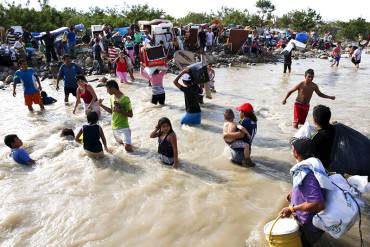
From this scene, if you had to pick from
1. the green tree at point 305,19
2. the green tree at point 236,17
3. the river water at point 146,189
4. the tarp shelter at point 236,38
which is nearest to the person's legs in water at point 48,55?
the river water at point 146,189

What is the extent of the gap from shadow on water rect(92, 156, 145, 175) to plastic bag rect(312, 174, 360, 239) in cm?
328

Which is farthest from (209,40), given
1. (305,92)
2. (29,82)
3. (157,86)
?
(305,92)

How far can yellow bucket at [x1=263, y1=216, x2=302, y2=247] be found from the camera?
3182 millimetres

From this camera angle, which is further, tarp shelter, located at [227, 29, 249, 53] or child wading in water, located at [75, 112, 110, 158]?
tarp shelter, located at [227, 29, 249, 53]

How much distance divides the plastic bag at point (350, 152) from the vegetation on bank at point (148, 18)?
22472 mm

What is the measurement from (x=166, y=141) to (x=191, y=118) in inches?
92.9

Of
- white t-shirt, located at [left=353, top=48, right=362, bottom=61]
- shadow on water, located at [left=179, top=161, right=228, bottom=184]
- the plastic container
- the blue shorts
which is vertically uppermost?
the plastic container

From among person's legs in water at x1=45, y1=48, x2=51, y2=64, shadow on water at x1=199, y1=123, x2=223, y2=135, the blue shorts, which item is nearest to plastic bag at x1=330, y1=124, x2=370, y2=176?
shadow on water at x1=199, y1=123, x2=223, y2=135

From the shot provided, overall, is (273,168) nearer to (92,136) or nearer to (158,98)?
(92,136)

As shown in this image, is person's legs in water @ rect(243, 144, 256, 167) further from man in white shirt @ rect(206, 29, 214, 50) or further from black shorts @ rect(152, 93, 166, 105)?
man in white shirt @ rect(206, 29, 214, 50)

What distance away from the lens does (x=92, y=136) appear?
19.5 ft

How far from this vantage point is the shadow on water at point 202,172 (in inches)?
212

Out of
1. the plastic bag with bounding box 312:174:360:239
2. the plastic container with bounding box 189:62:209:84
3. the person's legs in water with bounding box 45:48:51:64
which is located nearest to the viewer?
the plastic bag with bounding box 312:174:360:239

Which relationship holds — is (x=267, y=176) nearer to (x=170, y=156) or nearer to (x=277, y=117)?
(x=170, y=156)
